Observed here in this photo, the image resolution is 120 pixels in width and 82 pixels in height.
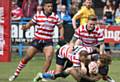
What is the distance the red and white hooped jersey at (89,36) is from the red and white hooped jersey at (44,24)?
2.95 ft

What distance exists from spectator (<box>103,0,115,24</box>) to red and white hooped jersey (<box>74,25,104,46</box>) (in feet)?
29.7

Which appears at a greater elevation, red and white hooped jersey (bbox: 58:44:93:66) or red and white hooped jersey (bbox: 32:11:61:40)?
red and white hooped jersey (bbox: 32:11:61:40)

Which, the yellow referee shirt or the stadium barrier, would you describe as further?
the stadium barrier

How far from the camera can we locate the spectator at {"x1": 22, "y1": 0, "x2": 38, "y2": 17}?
25.1m

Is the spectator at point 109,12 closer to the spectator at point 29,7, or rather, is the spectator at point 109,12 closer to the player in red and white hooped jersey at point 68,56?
the spectator at point 29,7

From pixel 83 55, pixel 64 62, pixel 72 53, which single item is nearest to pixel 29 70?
pixel 64 62

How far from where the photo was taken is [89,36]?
14.0m

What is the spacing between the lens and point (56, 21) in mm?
14820

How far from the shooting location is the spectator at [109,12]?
2333cm

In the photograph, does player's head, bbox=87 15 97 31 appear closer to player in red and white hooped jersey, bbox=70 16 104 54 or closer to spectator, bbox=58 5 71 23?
player in red and white hooped jersey, bbox=70 16 104 54

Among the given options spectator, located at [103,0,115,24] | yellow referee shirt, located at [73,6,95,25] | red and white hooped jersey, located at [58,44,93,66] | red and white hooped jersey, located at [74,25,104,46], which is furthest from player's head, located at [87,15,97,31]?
spectator, located at [103,0,115,24]

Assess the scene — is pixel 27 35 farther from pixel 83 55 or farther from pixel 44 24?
pixel 83 55

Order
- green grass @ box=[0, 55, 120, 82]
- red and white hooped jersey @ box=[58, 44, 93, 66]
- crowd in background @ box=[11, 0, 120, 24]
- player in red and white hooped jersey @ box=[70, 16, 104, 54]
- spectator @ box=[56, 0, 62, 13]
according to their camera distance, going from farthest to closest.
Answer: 1. spectator @ box=[56, 0, 62, 13]
2. crowd in background @ box=[11, 0, 120, 24]
3. green grass @ box=[0, 55, 120, 82]
4. player in red and white hooped jersey @ box=[70, 16, 104, 54]
5. red and white hooped jersey @ box=[58, 44, 93, 66]

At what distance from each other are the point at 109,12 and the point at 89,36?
1036cm
